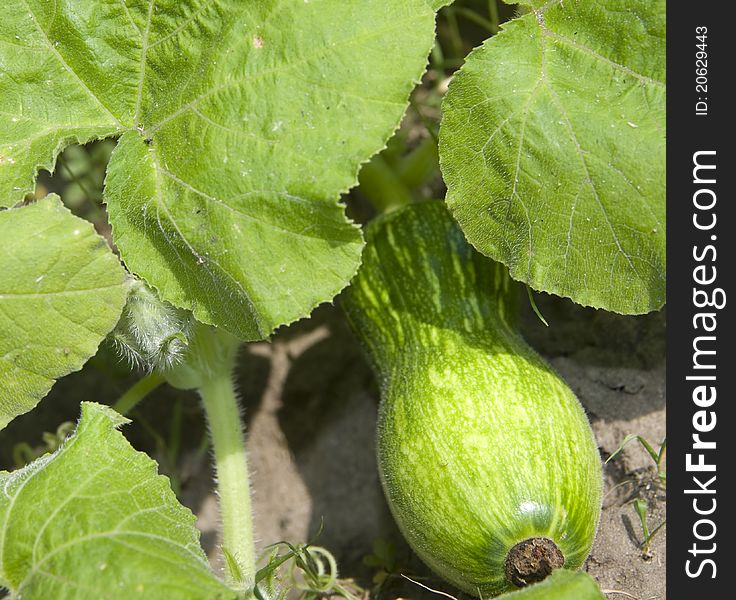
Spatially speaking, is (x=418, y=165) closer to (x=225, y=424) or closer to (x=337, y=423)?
(x=337, y=423)

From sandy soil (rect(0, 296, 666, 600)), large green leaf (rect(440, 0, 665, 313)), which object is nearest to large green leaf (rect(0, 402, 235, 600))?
sandy soil (rect(0, 296, 666, 600))

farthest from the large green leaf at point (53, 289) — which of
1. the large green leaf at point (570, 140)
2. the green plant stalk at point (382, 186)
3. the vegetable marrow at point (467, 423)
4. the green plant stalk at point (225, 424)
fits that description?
the green plant stalk at point (382, 186)

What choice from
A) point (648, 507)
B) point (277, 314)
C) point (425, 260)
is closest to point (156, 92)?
point (277, 314)

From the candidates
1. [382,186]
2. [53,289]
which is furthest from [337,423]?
[53,289]
